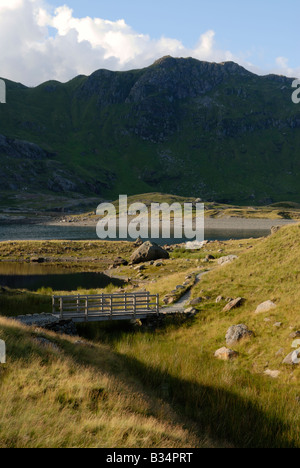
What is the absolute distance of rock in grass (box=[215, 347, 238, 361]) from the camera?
2070cm

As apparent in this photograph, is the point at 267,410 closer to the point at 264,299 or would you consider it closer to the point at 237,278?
the point at 264,299

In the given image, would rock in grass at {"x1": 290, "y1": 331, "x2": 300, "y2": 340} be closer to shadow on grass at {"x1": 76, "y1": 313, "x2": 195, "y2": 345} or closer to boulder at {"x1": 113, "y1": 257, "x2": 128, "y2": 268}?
shadow on grass at {"x1": 76, "y1": 313, "x2": 195, "y2": 345}

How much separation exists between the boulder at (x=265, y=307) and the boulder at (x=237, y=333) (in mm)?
2492

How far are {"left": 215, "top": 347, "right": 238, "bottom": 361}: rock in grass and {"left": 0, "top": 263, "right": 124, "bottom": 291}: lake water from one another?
33.2 metres

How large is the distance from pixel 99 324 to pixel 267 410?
1604 centimetres

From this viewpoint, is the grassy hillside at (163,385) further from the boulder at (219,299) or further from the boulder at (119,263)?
the boulder at (119,263)

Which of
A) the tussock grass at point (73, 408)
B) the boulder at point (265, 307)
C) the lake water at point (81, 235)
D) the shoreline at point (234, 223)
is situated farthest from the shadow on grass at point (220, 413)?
the shoreline at point (234, 223)

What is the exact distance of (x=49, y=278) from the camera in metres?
60.2

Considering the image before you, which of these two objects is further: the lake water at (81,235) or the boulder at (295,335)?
the lake water at (81,235)

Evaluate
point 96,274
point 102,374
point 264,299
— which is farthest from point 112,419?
point 96,274

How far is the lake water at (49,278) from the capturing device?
54.1 meters

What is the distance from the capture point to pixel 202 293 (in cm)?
3198

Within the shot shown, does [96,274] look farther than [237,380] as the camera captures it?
Yes

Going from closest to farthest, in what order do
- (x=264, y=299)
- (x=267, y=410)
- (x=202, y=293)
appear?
(x=267, y=410), (x=264, y=299), (x=202, y=293)
